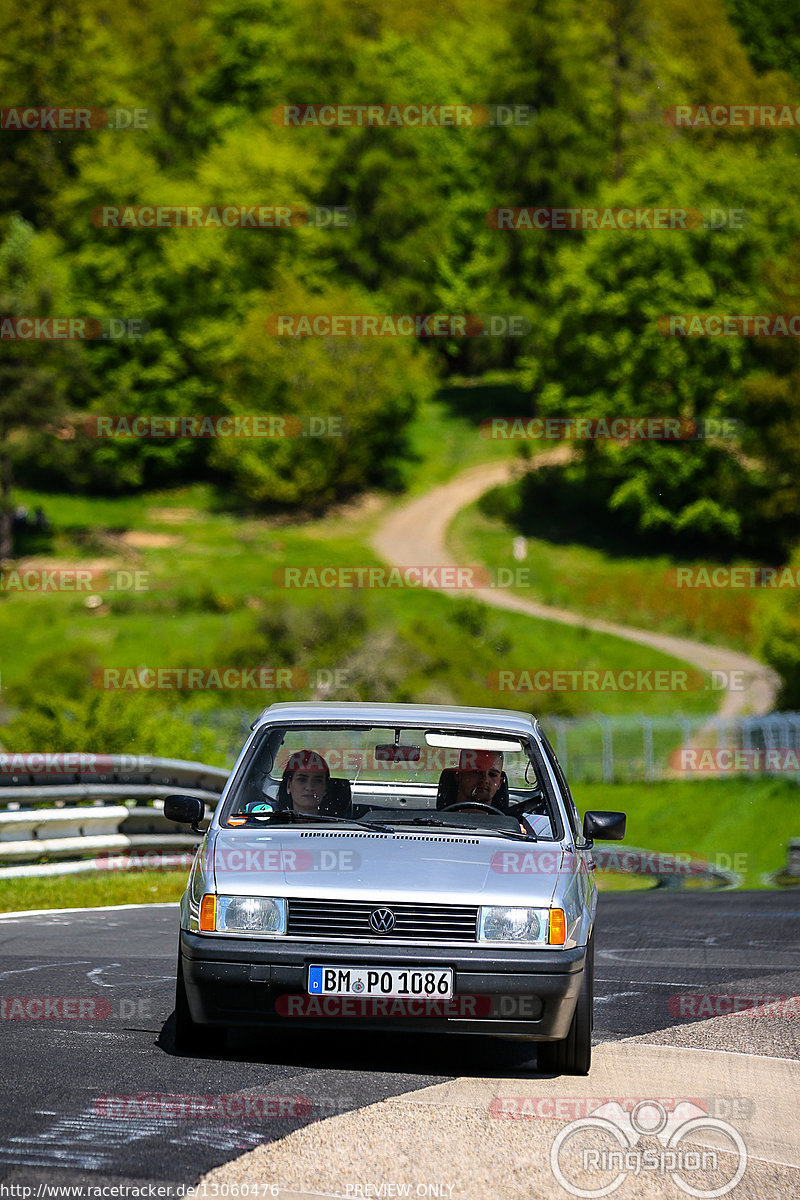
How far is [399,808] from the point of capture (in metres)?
7.94

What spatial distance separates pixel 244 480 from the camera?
63.0m

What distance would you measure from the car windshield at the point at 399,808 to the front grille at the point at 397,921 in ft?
2.46

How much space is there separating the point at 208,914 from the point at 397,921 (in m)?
0.80

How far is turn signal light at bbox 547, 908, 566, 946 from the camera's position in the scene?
618 cm

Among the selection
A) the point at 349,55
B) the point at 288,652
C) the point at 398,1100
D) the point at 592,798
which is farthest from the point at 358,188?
the point at 398,1100

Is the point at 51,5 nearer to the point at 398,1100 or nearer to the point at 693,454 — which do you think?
the point at 693,454

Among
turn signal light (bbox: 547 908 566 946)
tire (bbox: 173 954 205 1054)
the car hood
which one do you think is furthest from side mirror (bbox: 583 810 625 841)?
tire (bbox: 173 954 205 1054)

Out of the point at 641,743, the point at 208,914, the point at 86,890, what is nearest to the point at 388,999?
the point at 208,914

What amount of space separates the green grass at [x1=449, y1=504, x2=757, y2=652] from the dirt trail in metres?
0.66

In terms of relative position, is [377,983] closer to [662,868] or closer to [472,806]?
[472,806]

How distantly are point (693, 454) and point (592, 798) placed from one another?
3113cm

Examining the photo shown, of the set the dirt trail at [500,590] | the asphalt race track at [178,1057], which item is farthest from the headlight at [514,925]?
the dirt trail at [500,590]

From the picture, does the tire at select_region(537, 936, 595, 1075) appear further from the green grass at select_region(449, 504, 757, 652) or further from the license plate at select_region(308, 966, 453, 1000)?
the green grass at select_region(449, 504, 757, 652)

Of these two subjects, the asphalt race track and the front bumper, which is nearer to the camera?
the asphalt race track
